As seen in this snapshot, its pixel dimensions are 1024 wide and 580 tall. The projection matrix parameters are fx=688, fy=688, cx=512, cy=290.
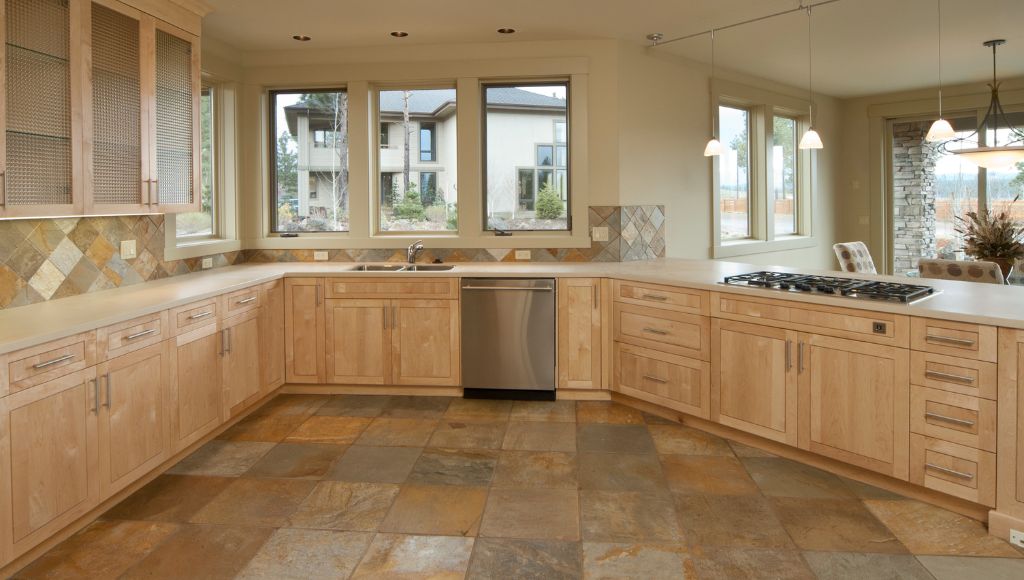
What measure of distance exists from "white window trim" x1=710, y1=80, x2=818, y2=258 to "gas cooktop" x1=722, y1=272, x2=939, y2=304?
7.08ft

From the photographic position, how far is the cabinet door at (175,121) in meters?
3.65

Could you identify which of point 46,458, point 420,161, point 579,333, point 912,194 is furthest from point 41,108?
point 912,194

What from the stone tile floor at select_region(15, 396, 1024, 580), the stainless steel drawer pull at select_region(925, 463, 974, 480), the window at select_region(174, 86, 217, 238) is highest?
the window at select_region(174, 86, 217, 238)

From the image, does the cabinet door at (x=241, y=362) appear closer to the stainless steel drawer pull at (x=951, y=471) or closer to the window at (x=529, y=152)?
the window at (x=529, y=152)

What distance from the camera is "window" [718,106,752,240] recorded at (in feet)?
20.5

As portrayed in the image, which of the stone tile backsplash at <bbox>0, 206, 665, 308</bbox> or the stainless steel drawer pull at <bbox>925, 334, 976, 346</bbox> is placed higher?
the stone tile backsplash at <bbox>0, 206, 665, 308</bbox>

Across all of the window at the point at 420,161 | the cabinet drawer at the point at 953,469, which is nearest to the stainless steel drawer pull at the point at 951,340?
the cabinet drawer at the point at 953,469

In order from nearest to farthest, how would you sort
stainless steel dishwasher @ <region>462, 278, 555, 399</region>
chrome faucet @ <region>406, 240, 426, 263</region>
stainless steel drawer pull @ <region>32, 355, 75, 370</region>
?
stainless steel drawer pull @ <region>32, 355, 75, 370</region> → stainless steel dishwasher @ <region>462, 278, 555, 399</region> → chrome faucet @ <region>406, 240, 426, 263</region>

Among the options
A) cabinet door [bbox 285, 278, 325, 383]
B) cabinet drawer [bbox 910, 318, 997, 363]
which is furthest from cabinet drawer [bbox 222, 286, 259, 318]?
cabinet drawer [bbox 910, 318, 997, 363]

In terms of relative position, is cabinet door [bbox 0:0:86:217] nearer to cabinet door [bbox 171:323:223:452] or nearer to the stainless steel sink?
cabinet door [bbox 171:323:223:452]

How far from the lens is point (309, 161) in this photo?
5324mm

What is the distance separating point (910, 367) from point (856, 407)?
0.31 metres

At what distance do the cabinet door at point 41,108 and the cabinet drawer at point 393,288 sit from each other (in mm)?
1716

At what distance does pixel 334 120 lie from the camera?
5293mm
